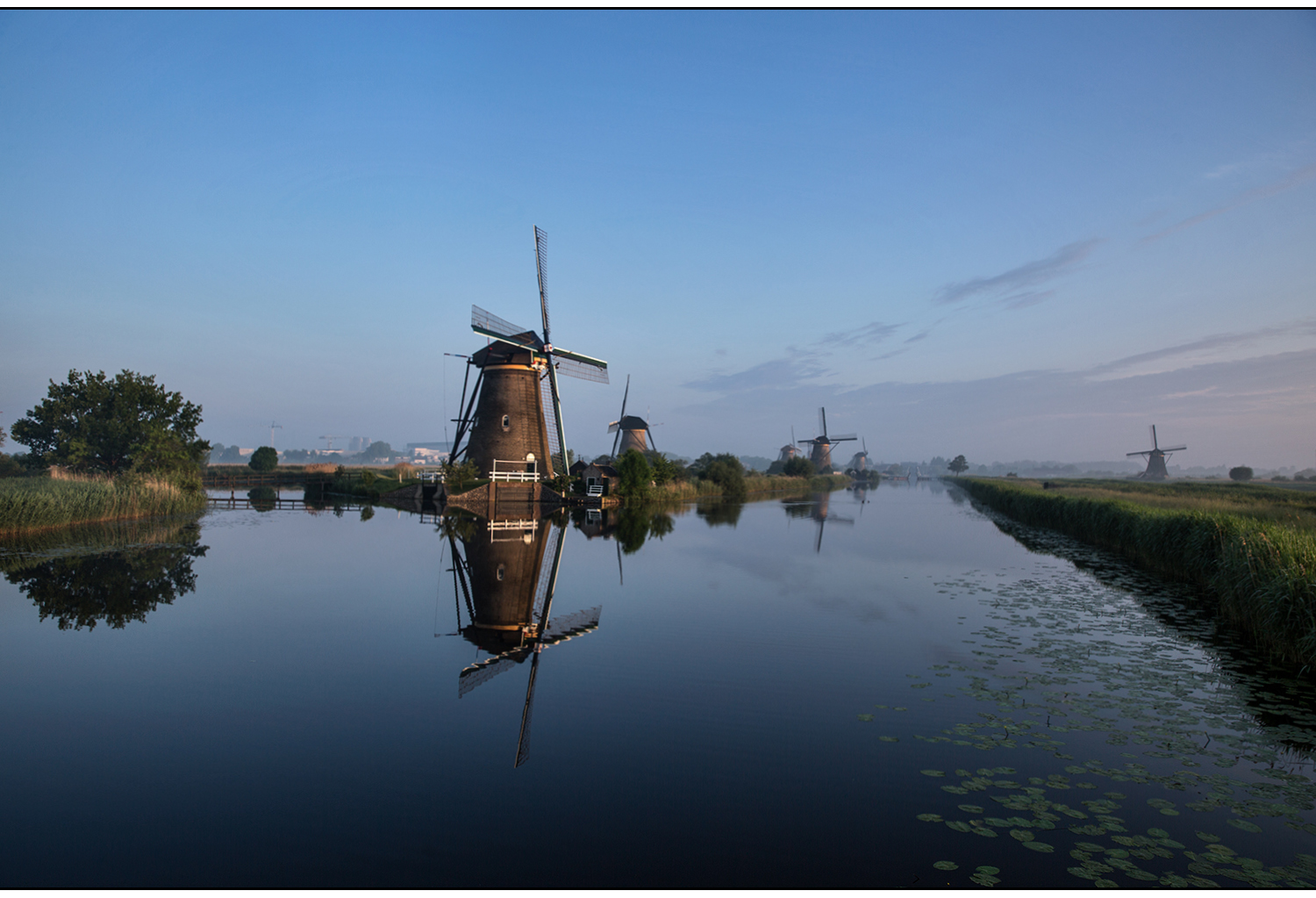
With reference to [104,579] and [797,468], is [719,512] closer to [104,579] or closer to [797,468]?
[104,579]

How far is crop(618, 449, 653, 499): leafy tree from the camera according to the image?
40062 mm

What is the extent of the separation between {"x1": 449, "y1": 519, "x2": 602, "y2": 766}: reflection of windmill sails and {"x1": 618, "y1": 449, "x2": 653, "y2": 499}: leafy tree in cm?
2144

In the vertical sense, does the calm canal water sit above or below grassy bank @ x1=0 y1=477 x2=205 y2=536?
below

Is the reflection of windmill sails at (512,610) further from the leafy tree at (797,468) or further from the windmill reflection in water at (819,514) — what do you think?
the leafy tree at (797,468)

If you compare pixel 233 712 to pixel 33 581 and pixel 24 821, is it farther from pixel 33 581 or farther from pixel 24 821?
pixel 33 581

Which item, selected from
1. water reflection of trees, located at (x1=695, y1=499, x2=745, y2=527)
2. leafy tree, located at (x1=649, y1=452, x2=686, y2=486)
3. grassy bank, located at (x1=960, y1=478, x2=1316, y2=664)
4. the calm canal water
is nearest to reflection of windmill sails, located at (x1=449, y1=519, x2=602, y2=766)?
the calm canal water

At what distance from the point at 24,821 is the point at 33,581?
36.1ft

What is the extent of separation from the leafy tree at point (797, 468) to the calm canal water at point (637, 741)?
64123mm

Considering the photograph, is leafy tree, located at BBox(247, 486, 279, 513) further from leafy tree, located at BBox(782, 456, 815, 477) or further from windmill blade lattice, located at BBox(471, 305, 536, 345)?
leafy tree, located at BBox(782, 456, 815, 477)

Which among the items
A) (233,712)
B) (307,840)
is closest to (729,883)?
(307,840)

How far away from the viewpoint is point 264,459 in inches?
2207

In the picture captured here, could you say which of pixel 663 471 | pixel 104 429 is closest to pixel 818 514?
pixel 663 471

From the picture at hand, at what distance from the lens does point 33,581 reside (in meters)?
11.5

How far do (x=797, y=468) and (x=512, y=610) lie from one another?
227 ft
